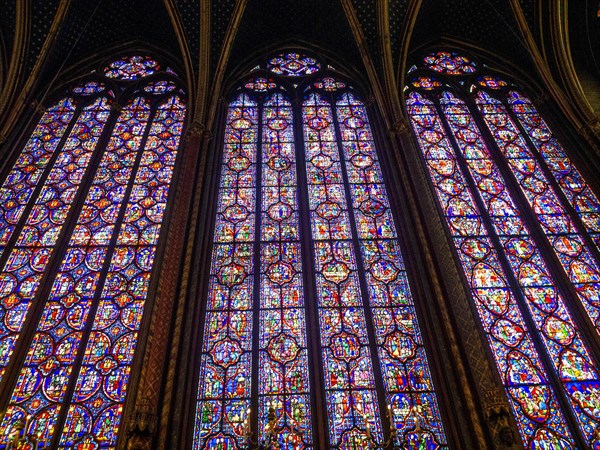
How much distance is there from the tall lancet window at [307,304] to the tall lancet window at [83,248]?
50.8 inches

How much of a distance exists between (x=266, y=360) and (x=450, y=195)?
5.14 m

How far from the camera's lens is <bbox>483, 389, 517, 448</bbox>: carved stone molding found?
6.90m

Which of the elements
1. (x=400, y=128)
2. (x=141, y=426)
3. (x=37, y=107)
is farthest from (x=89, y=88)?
(x=141, y=426)

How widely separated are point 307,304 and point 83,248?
13.9ft

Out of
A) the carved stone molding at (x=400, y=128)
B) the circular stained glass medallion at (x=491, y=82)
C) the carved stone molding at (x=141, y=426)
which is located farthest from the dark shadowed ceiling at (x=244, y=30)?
the carved stone molding at (x=141, y=426)

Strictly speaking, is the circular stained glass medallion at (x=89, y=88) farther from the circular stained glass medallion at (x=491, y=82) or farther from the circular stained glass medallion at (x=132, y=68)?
the circular stained glass medallion at (x=491, y=82)

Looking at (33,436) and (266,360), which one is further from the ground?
(266,360)

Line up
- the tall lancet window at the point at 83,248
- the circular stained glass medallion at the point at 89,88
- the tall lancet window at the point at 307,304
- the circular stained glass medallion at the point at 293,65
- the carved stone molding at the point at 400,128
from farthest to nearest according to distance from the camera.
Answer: the circular stained glass medallion at the point at 293,65, the circular stained glass medallion at the point at 89,88, the carved stone molding at the point at 400,128, the tall lancet window at the point at 83,248, the tall lancet window at the point at 307,304

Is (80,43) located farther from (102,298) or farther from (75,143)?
(102,298)

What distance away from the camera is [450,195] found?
11.3m

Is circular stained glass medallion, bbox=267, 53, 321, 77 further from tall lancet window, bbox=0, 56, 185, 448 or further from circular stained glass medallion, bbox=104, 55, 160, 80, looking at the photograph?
circular stained glass medallion, bbox=104, 55, 160, 80

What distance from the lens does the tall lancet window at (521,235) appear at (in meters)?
8.17

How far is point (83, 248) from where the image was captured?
10.2 metres

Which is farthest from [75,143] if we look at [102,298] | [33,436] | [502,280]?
A: [502,280]
